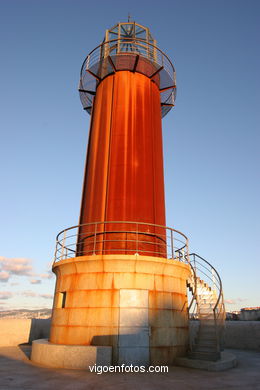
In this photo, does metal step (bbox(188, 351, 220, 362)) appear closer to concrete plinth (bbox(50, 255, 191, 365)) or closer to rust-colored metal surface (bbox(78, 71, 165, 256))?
concrete plinth (bbox(50, 255, 191, 365))

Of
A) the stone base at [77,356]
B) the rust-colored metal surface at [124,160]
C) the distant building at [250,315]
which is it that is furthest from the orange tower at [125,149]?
the distant building at [250,315]

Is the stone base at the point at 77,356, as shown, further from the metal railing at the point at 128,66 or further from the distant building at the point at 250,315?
the distant building at the point at 250,315

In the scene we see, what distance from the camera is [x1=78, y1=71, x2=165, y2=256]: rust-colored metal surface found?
1472 cm

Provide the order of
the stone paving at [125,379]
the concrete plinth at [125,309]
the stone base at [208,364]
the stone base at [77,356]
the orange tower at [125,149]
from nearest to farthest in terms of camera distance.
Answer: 1. the stone paving at [125,379]
2. the stone base at [77,356]
3. the stone base at [208,364]
4. the concrete plinth at [125,309]
5. the orange tower at [125,149]

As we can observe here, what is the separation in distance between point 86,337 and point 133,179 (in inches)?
305

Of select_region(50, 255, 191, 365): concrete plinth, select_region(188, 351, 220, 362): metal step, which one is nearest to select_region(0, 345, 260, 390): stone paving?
select_region(188, 351, 220, 362): metal step

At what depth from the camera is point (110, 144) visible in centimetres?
1603

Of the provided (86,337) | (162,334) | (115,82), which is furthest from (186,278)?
(115,82)

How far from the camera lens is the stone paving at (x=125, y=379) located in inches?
305

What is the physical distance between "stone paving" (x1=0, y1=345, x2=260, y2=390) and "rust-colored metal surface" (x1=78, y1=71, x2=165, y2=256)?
5489mm

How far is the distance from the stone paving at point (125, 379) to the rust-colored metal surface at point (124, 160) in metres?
5.49

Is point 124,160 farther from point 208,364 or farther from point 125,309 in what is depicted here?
point 208,364

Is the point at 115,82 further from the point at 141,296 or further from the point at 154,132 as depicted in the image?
the point at 141,296

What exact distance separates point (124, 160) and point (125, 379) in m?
10.1
